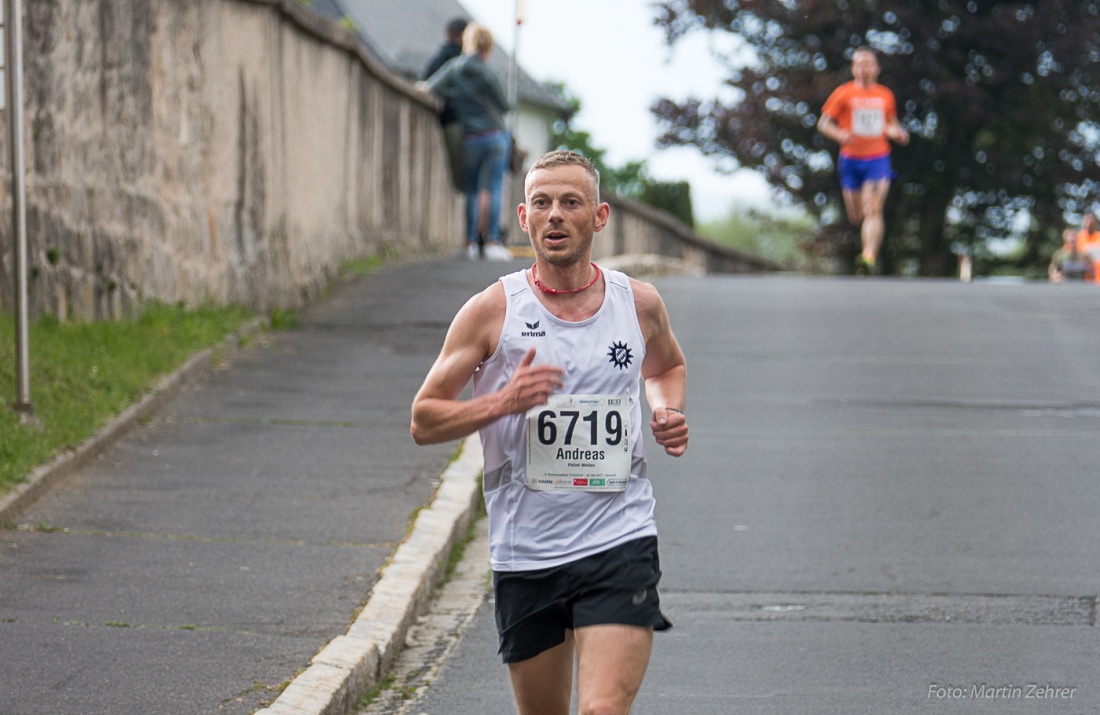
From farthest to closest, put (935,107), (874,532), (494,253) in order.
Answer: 1. (935,107)
2. (494,253)
3. (874,532)

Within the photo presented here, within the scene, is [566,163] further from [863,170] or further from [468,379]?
[863,170]

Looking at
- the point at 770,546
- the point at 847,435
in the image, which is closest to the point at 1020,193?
the point at 847,435

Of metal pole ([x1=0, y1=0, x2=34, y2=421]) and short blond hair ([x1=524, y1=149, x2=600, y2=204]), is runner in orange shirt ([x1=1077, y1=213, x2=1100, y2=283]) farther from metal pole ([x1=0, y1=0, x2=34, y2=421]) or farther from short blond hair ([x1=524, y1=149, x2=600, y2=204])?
short blond hair ([x1=524, y1=149, x2=600, y2=204])

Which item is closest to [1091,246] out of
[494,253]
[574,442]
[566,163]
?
[494,253]

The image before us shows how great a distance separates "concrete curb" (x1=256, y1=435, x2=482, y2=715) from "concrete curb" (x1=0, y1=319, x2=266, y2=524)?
5.86ft

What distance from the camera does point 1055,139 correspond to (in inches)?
1421

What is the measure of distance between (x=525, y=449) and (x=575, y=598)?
40 centimetres

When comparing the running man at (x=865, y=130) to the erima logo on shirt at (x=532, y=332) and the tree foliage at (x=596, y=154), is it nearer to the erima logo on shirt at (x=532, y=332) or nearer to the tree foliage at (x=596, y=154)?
the erima logo on shirt at (x=532, y=332)

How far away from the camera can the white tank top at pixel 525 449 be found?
4.70 metres

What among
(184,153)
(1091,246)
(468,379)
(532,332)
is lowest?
(468,379)

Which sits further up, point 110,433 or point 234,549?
point 110,433

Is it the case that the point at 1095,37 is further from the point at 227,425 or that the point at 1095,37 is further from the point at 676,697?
the point at 676,697

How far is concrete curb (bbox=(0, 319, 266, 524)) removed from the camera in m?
8.28

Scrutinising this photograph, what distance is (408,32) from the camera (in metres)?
55.8
